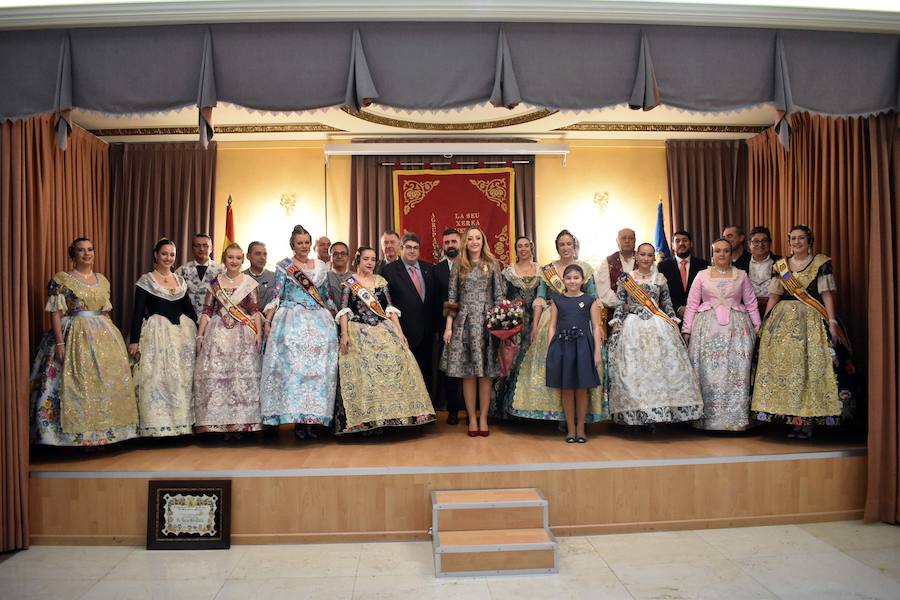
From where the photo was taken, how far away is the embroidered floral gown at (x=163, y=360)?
4.64m

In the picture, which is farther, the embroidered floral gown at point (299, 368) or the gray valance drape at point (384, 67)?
the embroidered floral gown at point (299, 368)

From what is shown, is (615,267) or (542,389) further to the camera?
(615,267)

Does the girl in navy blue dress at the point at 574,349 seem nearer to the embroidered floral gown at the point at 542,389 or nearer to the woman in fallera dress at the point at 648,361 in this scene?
the embroidered floral gown at the point at 542,389

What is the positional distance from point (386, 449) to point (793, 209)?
12.6 ft

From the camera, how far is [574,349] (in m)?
4.69

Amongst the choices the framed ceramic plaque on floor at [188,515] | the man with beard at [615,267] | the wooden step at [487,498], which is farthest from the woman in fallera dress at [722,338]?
the framed ceramic plaque on floor at [188,515]

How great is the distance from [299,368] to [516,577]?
1.97 meters

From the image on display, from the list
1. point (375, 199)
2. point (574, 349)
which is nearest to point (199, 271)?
point (375, 199)

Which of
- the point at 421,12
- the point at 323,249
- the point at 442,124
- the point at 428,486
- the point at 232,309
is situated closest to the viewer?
the point at 421,12

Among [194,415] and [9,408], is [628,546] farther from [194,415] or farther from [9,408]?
[9,408]

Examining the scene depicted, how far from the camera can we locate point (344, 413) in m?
4.72

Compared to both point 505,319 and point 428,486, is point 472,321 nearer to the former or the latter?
point 505,319

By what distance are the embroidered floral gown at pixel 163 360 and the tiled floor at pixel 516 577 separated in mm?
959

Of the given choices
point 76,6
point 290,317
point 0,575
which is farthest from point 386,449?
point 76,6
